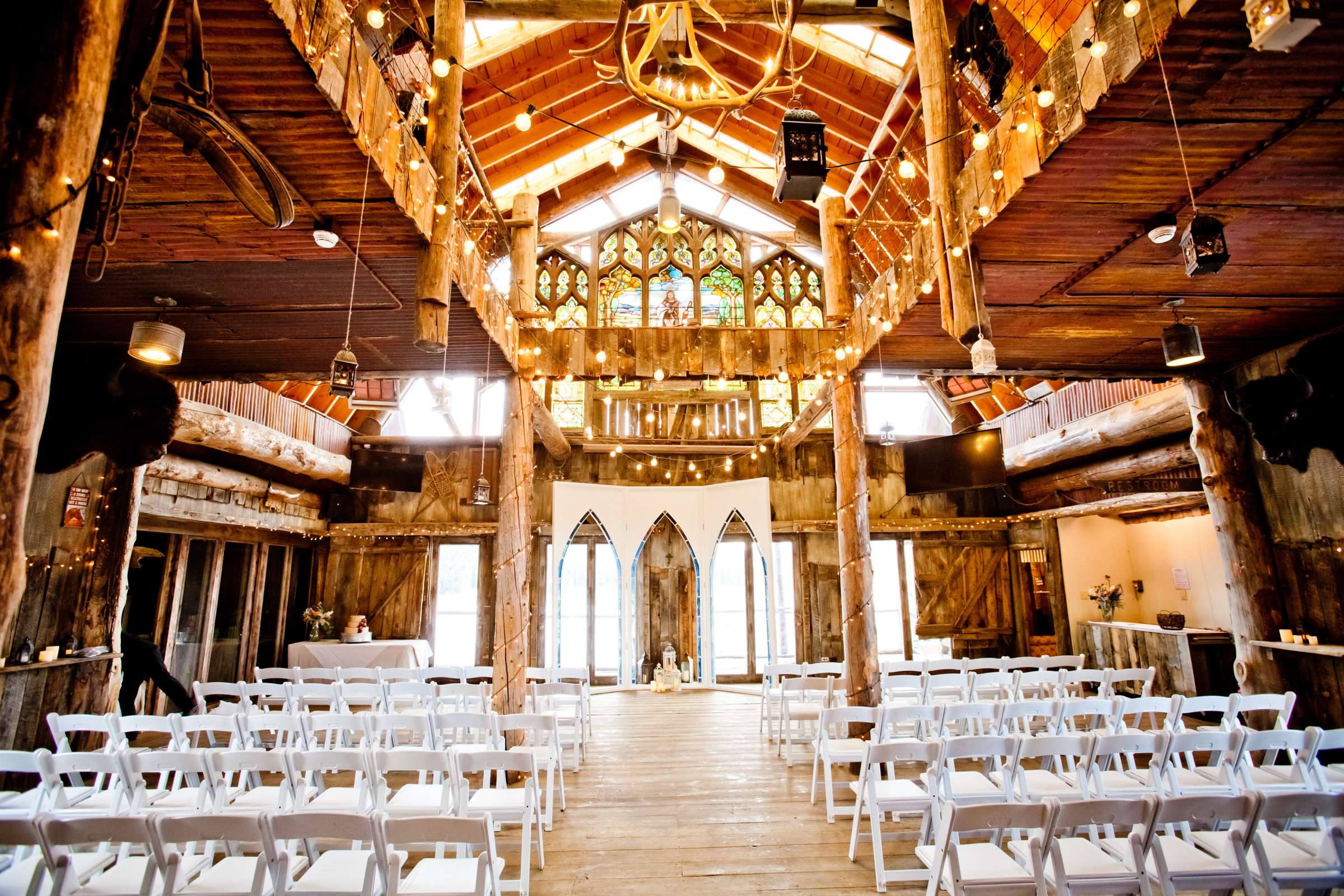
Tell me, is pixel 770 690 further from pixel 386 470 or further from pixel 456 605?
pixel 386 470

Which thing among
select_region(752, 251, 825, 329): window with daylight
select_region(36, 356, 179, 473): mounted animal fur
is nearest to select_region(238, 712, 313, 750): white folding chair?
select_region(36, 356, 179, 473): mounted animal fur

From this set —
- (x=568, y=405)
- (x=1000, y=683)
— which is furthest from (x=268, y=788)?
(x=568, y=405)

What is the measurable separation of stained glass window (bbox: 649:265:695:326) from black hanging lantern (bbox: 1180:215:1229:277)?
9.68 metres

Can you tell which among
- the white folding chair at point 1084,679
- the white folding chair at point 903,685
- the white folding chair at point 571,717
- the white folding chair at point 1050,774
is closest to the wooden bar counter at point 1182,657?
the white folding chair at point 1084,679

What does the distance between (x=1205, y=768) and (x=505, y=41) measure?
34.0 feet

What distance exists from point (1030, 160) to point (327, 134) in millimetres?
3330

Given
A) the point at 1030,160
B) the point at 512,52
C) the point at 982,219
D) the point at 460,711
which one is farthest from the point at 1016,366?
the point at 512,52

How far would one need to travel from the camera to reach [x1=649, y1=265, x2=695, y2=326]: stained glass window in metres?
12.6

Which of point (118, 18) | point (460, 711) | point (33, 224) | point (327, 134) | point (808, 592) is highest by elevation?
point (327, 134)

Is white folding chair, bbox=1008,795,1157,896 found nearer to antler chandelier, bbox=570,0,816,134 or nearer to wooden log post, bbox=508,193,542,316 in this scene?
antler chandelier, bbox=570,0,816,134

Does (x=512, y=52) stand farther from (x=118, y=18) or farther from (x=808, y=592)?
(x=808, y=592)

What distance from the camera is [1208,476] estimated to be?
251 inches

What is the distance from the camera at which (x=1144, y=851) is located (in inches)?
98.1

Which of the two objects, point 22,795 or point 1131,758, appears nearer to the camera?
point 22,795
